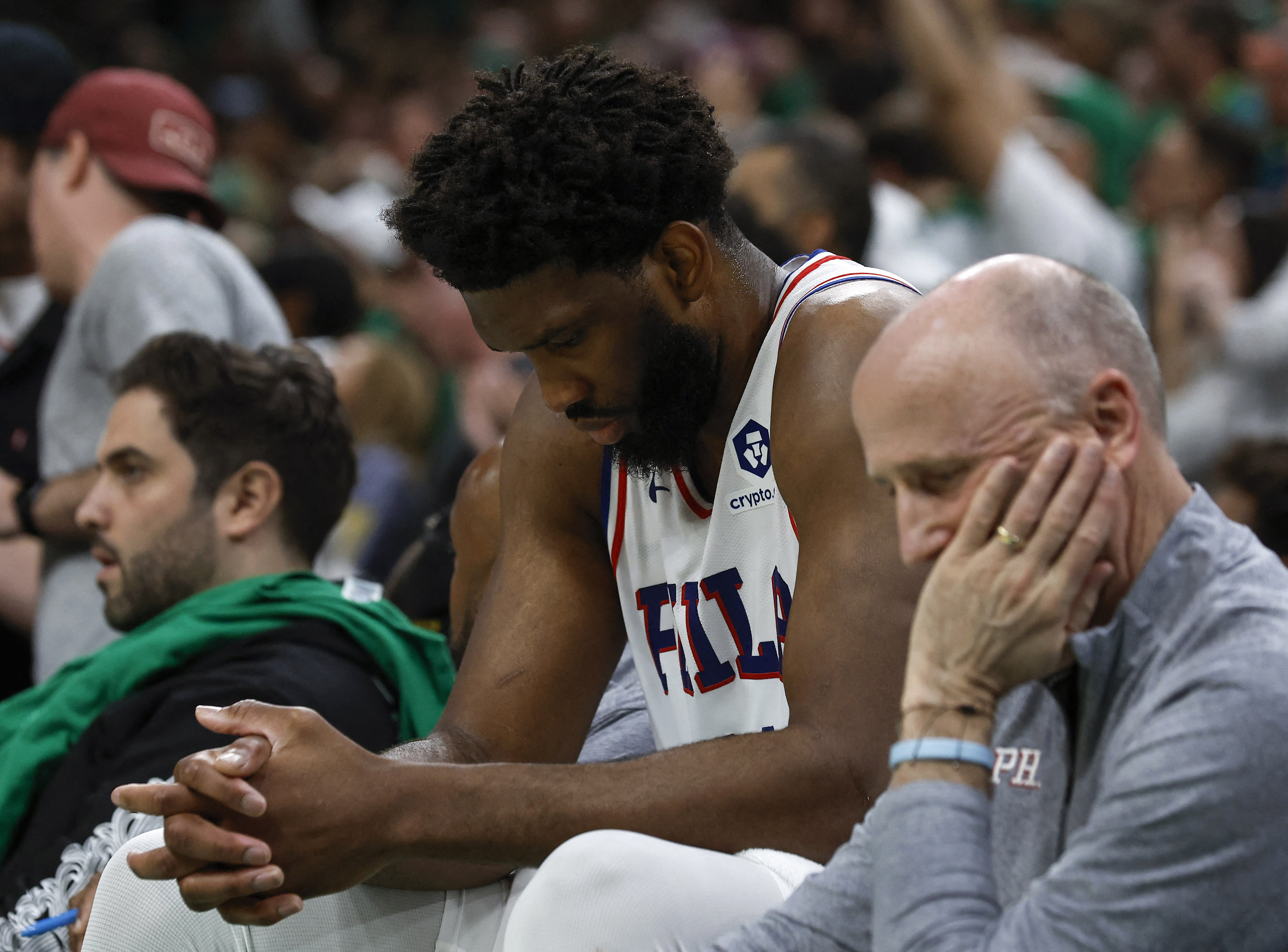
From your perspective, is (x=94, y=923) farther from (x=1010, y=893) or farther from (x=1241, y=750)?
(x=1241, y=750)

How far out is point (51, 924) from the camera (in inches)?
90.6

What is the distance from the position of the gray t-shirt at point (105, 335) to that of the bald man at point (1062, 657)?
7.84 ft


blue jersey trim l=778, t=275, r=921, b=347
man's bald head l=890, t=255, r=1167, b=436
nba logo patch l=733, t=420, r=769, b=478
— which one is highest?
blue jersey trim l=778, t=275, r=921, b=347

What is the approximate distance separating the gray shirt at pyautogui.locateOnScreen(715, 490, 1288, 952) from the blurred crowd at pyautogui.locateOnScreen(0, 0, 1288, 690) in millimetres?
1381

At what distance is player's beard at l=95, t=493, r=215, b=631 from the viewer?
9.87ft

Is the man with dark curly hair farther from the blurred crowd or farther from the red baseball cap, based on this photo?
the red baseball cap

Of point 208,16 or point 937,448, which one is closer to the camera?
point 937,448

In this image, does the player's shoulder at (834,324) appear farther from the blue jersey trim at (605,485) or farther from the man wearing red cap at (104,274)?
the man wearing red cap at (104,274)

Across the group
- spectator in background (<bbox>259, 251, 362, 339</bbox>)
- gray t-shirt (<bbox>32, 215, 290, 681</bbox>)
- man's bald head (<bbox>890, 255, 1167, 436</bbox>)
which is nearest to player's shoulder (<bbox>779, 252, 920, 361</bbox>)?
man's bald head (<bbox>890, 255, 1167, 436</bbox>)

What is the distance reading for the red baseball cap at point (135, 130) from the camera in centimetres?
389

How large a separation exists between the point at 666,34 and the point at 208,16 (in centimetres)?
410

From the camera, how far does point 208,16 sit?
10.9 metres

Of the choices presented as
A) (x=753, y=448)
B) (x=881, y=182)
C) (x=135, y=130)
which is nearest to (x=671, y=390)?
(x=753, y=448)

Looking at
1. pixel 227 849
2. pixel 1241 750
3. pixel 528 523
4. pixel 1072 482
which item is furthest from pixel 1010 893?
pixel 528 523
